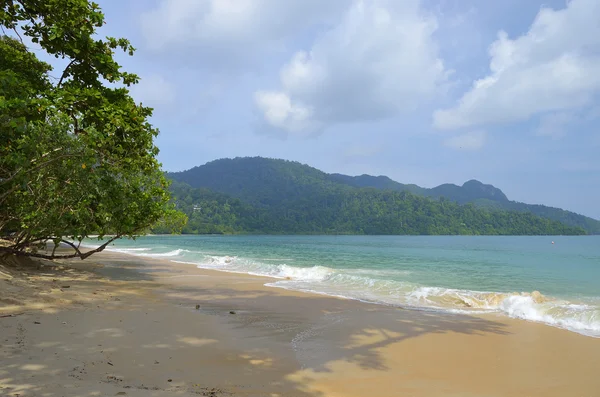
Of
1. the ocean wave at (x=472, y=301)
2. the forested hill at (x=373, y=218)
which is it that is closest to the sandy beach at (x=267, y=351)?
the ocean wave at (x=472, y=301)

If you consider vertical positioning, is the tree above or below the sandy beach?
above

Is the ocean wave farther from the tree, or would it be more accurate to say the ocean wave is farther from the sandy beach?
the tree

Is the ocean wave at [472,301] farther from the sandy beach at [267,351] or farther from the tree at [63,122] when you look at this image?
the tree at [63,122]

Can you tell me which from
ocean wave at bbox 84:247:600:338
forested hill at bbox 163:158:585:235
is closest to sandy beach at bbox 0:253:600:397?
ocean wave at bbox 84:247:600:338

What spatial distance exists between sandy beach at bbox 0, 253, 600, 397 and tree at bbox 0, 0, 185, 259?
101 inches

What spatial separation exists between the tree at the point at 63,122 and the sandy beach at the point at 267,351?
2561mm

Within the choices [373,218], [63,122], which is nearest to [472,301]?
[63,122]

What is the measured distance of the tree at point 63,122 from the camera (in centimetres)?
673

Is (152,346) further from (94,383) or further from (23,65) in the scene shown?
(23,65)

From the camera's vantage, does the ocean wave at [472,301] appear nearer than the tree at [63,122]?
No

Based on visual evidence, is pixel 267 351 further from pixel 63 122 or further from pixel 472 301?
pixel 472 301

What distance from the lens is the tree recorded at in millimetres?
6727

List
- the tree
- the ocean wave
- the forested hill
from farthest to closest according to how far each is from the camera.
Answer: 1. the forested hill
2. the ocean wave
3. the tree

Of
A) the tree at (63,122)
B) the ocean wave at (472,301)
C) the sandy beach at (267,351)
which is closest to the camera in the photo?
the sandy beach at (267,351)
